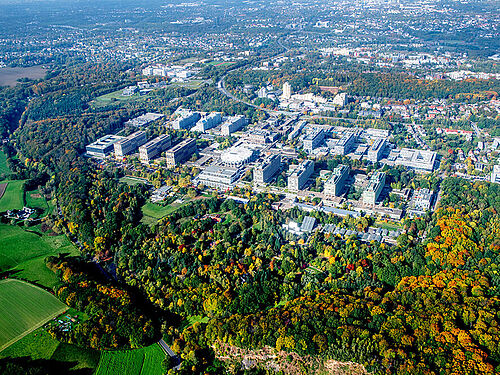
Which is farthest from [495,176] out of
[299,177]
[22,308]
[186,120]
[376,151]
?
[22,308]

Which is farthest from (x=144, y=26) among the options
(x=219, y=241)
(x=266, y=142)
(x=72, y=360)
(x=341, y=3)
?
(x=72, y=360)

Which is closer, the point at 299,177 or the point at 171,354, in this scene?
the point at 171,354

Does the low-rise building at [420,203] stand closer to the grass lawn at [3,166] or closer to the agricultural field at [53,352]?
the agricultural field at [53,352]

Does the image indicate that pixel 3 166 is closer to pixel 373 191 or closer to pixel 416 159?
pixel 373 191

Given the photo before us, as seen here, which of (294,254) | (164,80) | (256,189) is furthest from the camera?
(164,80)

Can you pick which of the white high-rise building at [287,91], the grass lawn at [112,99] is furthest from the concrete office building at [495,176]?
the grass lawn at [112,99]

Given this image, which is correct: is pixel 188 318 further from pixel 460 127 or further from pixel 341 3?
pixel 341 3
